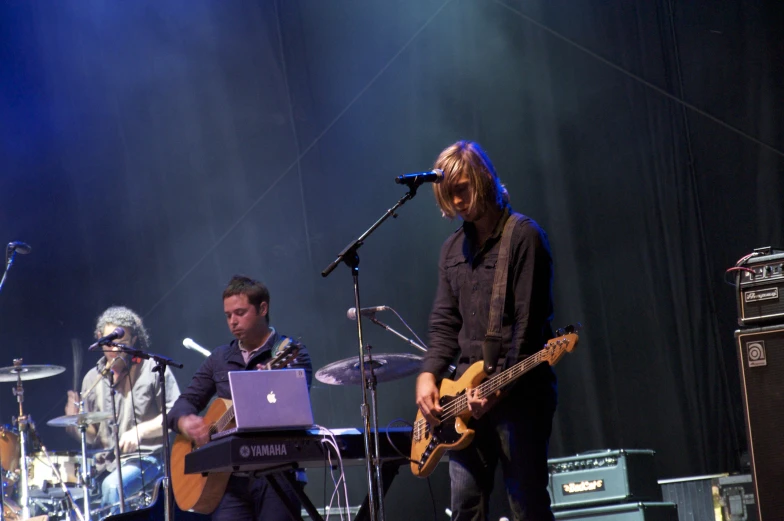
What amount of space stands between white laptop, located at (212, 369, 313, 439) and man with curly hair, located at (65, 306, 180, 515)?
8.94ft

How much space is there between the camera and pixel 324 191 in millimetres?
7301

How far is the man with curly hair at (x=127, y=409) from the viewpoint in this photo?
6.44m

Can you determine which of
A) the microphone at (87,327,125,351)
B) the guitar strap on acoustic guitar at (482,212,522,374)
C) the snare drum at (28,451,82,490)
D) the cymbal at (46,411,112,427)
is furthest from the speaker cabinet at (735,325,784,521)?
the snare drum at (28,451,82,490)

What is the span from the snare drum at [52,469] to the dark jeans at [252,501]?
8.65 ft

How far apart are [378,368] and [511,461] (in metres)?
1.38

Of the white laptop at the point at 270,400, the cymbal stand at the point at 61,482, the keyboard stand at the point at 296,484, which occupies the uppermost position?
the white laptop at the point at 270,400

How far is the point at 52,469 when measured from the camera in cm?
659

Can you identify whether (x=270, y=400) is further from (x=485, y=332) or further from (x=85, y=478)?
(x=85, y=478)

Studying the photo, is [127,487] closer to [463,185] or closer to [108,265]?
[108,265]

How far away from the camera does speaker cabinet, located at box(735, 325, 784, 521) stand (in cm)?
303

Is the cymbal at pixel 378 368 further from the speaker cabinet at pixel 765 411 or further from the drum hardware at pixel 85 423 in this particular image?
the drum hardware at pixel 85 423

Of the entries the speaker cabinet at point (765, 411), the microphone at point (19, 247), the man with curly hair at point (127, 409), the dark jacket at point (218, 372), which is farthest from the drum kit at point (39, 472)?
the speaker cabinet at point (765, 411)

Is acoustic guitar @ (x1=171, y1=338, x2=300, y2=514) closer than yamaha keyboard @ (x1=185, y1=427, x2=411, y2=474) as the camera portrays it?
No

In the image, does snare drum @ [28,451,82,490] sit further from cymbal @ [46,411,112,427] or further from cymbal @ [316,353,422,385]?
cymbal @ [316,353,422,385]
